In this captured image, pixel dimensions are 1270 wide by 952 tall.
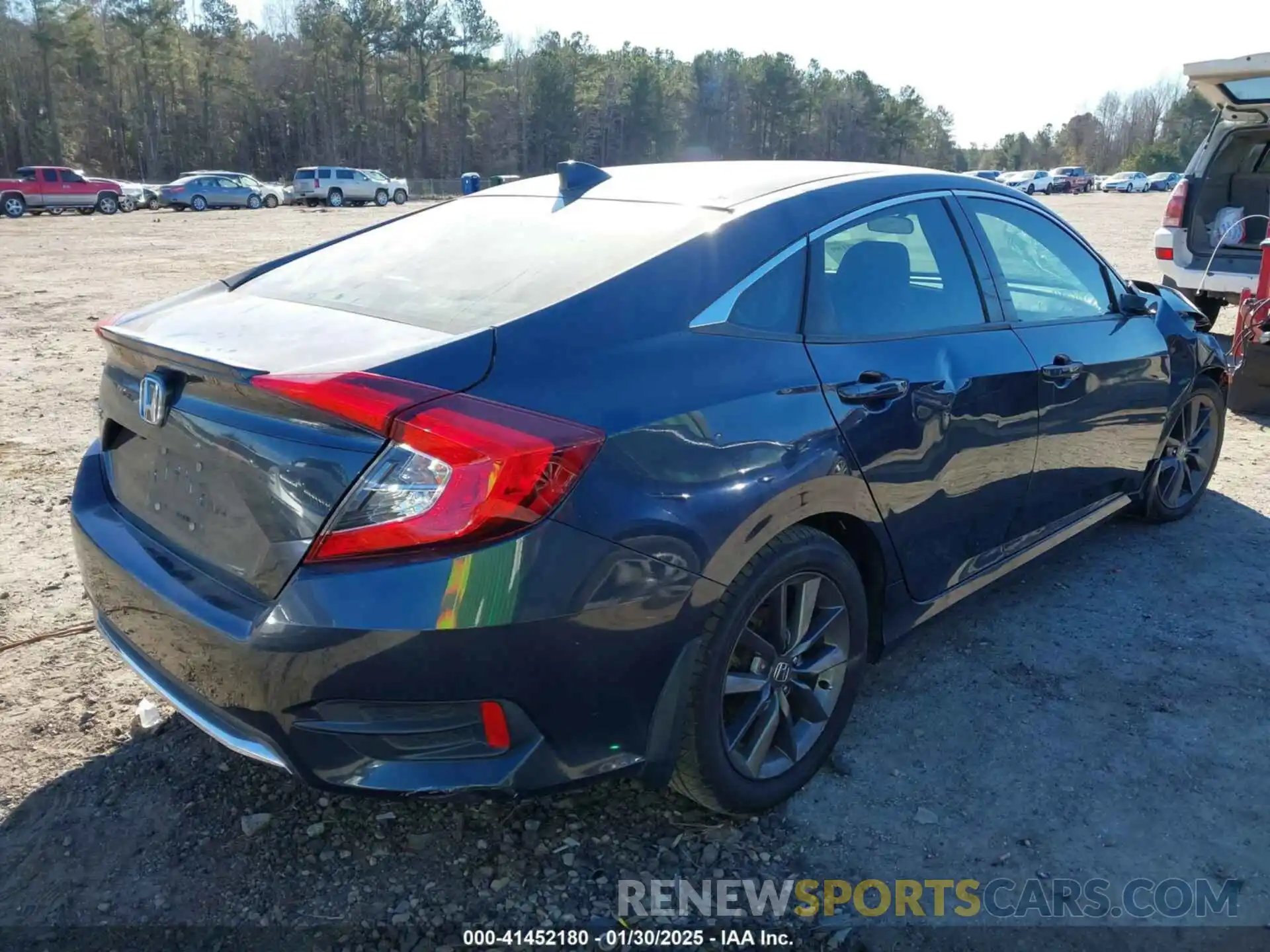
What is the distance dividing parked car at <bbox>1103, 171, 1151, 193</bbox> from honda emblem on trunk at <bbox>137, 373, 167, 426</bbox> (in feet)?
268

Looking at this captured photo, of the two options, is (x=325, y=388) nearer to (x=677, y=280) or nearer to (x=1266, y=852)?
(x=677, y=280)

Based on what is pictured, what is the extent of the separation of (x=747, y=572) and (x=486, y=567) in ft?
2.33

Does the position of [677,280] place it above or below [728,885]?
above

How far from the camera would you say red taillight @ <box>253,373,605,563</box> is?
1.88 meters

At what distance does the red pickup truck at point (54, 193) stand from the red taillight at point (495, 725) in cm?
3932

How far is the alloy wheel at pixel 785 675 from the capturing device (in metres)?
2.48

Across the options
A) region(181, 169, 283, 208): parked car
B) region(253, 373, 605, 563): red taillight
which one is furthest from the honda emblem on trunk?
region(181, 169, 283, 208): parked car

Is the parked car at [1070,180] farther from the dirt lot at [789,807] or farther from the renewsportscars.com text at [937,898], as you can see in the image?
the renewsportscars.com text at [937,898]

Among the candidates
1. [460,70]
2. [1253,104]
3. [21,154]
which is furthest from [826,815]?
[460,70]

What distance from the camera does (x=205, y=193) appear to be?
4012 centimetres

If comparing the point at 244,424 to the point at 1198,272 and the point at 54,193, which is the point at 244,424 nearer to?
the point at 1198,272

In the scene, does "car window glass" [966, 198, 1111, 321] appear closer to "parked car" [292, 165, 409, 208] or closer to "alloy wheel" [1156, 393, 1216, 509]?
"alloy wheel" [1156, 393, 1216, 509]

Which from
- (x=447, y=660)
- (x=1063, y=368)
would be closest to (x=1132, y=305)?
(x=1063, y=368)

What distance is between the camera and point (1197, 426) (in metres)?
4.80
